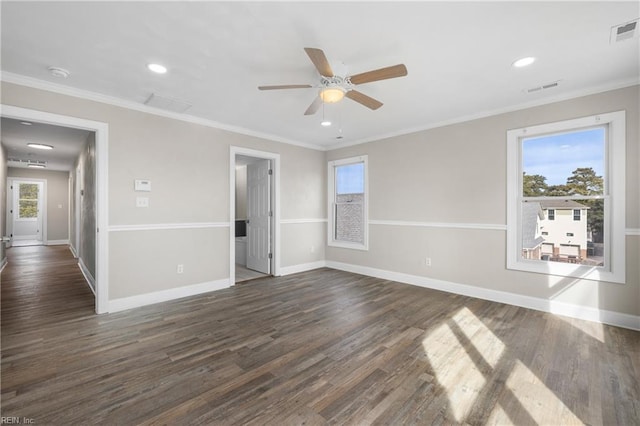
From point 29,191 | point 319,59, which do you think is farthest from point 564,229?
point 29,191

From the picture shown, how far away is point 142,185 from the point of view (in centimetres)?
364

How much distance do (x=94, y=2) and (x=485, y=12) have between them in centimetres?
273

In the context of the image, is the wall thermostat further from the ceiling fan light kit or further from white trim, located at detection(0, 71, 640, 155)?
the ceiling fan light kit

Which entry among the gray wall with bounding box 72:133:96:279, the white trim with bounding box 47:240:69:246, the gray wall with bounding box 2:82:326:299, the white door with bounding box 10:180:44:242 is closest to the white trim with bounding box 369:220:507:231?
the gray wall with bounding box 2:82:326:299

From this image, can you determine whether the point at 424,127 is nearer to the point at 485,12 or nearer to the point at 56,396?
the point at 485,12

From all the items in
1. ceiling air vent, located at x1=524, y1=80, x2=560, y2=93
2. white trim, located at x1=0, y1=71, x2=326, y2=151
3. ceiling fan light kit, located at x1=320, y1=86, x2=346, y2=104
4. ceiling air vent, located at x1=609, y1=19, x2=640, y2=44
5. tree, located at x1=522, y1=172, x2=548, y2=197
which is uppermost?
ceiling air vent, located at x1=609, y1=19, x2=640, y2=44

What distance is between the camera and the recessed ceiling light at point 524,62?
2535 mm

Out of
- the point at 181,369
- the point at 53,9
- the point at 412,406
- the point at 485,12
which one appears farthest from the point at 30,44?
the point at 412,406

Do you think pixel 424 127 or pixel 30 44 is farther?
pixel 424 127

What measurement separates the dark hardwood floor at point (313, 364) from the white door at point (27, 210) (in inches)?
332

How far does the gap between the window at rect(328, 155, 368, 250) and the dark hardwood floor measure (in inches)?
79.4

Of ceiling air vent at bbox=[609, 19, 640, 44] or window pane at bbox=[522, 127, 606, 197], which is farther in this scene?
window pane at bbox=[522, 127, 606, 197]

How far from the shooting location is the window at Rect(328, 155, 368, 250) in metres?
5.48

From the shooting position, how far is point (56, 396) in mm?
1863
